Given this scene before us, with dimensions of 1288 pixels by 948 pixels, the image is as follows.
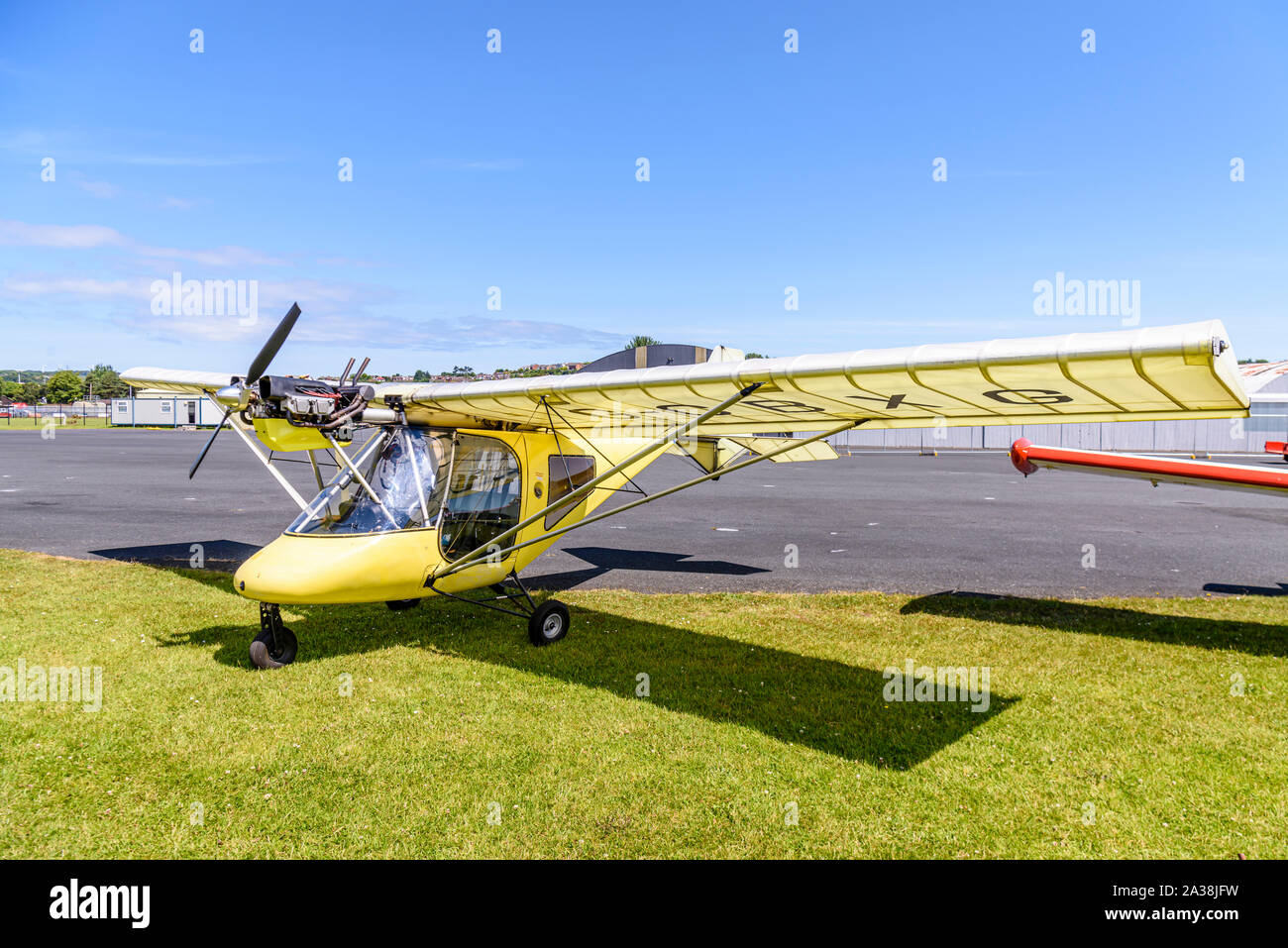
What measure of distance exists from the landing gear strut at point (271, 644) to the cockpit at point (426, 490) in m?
0.88

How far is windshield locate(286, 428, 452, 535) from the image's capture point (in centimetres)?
750

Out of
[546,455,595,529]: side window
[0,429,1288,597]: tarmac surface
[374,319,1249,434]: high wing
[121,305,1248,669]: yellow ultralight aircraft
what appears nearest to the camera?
[374,319,1249,434]: high wing

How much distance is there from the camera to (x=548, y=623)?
340 inches

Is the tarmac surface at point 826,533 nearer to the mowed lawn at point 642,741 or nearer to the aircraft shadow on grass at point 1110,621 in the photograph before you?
the aircraft shadow on grass at point 1110,621

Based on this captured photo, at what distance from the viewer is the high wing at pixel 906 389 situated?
14.2 ft

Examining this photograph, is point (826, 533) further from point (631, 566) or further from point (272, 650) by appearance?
point (272, 650)

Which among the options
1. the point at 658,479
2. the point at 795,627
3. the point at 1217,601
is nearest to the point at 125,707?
the point at 795,627

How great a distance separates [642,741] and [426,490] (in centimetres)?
382

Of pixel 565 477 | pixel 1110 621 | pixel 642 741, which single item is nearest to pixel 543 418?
pixel 565 477

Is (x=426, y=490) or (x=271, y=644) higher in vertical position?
(x=426, y=490)

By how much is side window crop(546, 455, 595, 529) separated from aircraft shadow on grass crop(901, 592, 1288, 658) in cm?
490

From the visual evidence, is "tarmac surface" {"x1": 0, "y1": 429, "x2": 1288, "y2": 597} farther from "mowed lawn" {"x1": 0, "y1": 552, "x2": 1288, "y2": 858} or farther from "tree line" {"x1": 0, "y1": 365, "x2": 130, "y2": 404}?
"tree line" {"x1": 0, "y1": 365, "x2": 130, "y2": 404}

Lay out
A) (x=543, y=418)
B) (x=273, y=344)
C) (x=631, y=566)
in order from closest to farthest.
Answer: (x=273, y=344) < (x=543, y=418) < (x=631, y=566)

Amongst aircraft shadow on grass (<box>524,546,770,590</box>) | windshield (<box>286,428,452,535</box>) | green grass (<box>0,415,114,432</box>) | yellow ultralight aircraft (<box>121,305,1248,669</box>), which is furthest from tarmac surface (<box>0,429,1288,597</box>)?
green grass (<box>0,415,114,432</box>)
